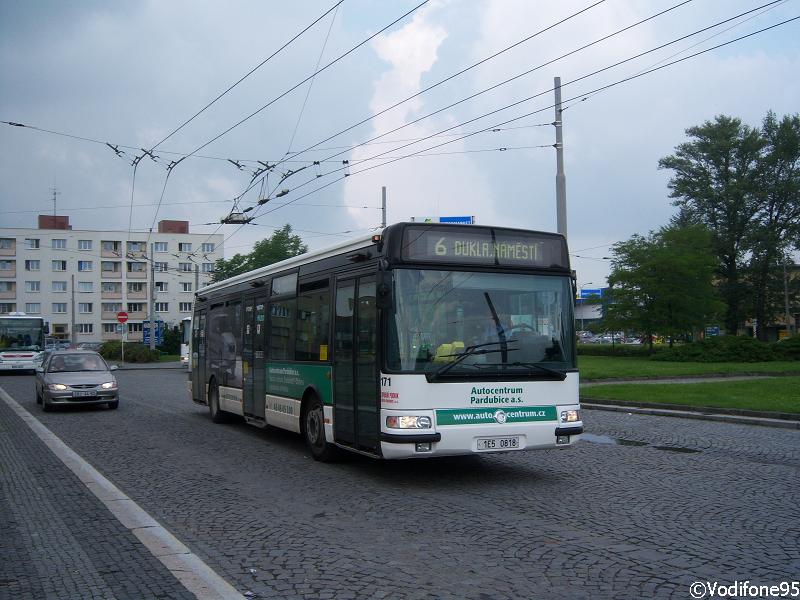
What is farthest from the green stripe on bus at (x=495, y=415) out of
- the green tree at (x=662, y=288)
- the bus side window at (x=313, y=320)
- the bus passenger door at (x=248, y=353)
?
the green tree at (x=662, y=288)

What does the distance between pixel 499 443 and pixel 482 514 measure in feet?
4.76

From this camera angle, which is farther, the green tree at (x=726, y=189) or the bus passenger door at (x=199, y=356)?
the green tree at (x=726, y=189)

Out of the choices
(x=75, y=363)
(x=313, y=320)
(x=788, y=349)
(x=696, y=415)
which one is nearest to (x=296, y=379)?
(x=313, y=320)

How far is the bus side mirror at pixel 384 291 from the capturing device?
8529mm

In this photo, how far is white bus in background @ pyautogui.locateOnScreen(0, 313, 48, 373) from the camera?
127ft

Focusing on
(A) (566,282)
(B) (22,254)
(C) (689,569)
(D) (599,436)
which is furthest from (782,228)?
(B) (22,254)

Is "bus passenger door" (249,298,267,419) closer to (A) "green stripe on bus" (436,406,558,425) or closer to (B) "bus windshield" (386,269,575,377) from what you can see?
(B) "bus windshield" (386,269,575,377)

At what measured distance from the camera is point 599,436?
1364 centimetres

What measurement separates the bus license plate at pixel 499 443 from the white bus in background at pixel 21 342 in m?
35.0

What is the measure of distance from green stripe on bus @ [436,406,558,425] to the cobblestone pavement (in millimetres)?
763

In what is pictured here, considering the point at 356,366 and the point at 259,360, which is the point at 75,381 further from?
the point at 356,366

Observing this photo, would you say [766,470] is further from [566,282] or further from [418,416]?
[418,416]

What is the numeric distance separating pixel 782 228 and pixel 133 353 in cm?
4944

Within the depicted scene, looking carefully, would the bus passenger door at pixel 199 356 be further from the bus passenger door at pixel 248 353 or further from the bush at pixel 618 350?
the bush at pixel 618 350
